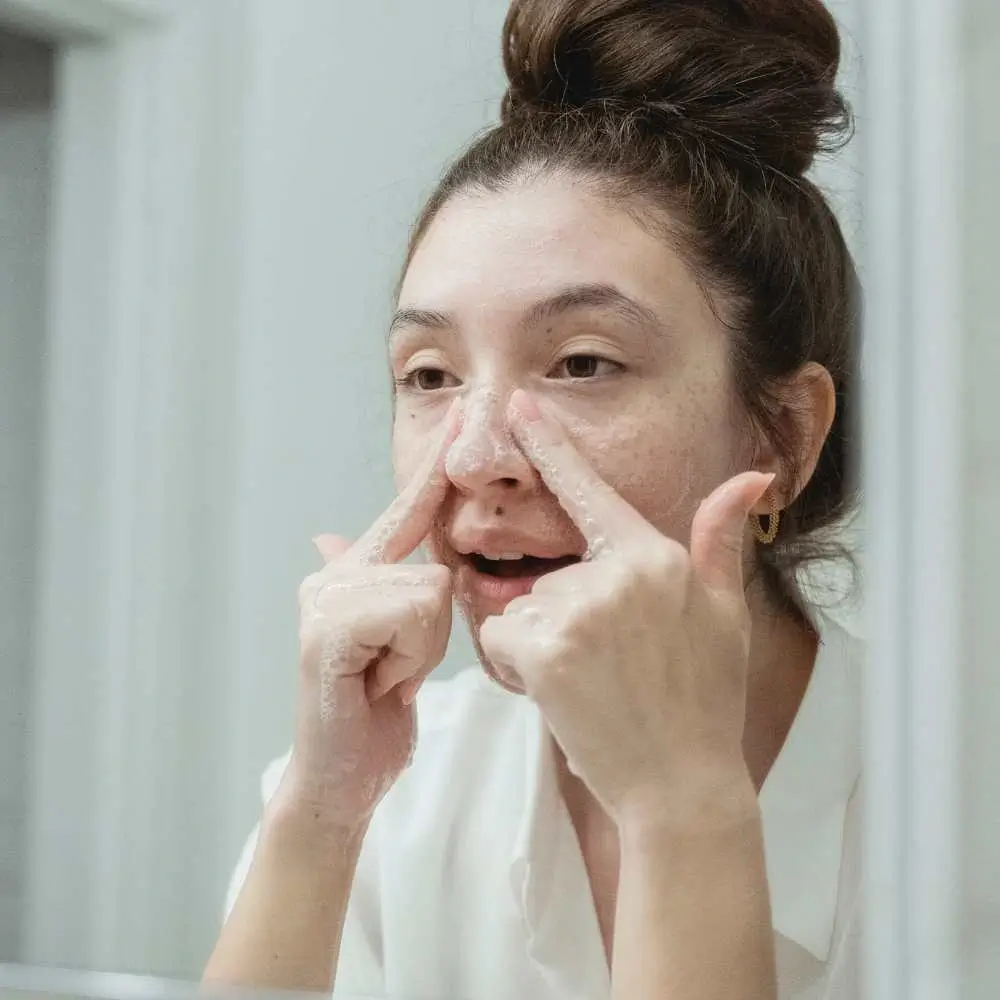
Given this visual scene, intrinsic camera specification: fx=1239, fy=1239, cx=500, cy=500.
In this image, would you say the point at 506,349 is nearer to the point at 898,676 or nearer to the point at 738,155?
the point at 738,155

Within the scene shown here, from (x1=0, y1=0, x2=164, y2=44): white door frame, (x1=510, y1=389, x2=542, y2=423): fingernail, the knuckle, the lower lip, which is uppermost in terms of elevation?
(x1=0, y1=0, x2=164, y2=44): white door frame

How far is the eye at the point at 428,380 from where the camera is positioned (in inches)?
31.9

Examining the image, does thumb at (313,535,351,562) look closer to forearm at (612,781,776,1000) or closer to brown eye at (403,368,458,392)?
brown eye at (403,368,458,392)

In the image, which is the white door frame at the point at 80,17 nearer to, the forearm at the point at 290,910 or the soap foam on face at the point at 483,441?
the soap foam on face at the point at 483,441

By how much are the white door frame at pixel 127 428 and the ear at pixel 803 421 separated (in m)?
0.44

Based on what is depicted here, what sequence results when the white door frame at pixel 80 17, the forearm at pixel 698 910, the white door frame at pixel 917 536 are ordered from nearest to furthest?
the white door frame at pixel 917 536 < the forearm at pixel 698 910 < the white door frame at pixel 80 17

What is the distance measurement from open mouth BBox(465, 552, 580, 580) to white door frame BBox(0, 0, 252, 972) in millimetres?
288

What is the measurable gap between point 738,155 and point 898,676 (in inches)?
16.4

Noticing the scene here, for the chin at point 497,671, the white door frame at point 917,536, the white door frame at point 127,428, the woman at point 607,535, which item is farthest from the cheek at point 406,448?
the white door frame at point 917,536

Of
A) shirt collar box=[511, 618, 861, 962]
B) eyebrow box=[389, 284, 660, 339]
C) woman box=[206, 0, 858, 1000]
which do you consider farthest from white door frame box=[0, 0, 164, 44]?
shirt collar box=[511, 618, 861, 962]

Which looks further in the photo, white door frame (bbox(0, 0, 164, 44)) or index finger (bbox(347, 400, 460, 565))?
white door frame (bbox(0, 0, 164, 44))

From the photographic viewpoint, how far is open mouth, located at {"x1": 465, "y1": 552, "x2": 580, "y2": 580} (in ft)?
2.54

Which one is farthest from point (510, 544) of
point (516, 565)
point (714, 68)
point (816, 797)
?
point (714, 68)

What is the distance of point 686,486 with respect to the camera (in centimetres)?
78
